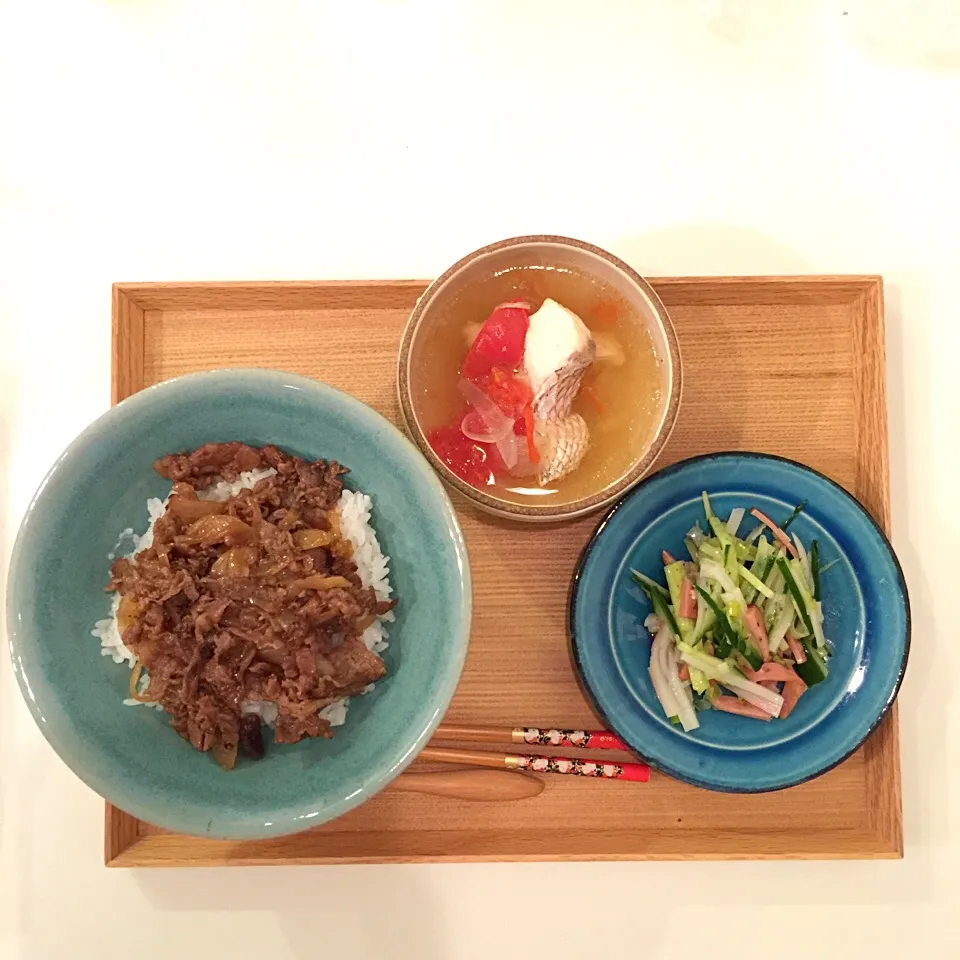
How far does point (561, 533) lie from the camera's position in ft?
6.38

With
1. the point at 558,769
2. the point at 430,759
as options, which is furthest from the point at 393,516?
the point at 558,769

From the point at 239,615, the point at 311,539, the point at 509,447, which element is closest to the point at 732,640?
the point at 509,447

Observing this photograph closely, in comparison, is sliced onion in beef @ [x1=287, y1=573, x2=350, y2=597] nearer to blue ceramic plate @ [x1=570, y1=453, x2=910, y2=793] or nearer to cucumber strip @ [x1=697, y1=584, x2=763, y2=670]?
blue ceramic plate @ [x1=570, y1=453, x2=910, y2=793]

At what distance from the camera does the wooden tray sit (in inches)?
73.8

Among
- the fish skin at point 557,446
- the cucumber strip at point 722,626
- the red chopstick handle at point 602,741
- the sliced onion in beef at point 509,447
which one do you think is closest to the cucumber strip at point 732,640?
the cucumber strip at point 722,626

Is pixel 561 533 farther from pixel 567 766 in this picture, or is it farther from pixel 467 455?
pixel 567 766

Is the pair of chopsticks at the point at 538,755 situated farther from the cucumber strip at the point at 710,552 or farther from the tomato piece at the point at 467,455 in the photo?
the tomato piece at the point at 467,455

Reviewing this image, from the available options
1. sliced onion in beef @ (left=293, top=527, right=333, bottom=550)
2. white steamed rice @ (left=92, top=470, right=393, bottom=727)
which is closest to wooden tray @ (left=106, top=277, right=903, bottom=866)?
white steamed rice @ (left=92, top=470, right=393, bottom=727)

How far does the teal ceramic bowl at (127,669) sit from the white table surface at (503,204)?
465mm

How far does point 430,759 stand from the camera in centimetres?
186

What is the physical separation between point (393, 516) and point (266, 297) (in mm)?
625

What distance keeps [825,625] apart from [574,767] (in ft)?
2.17

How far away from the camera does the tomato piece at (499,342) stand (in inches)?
72.6

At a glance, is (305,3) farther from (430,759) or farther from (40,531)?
(430,759)
